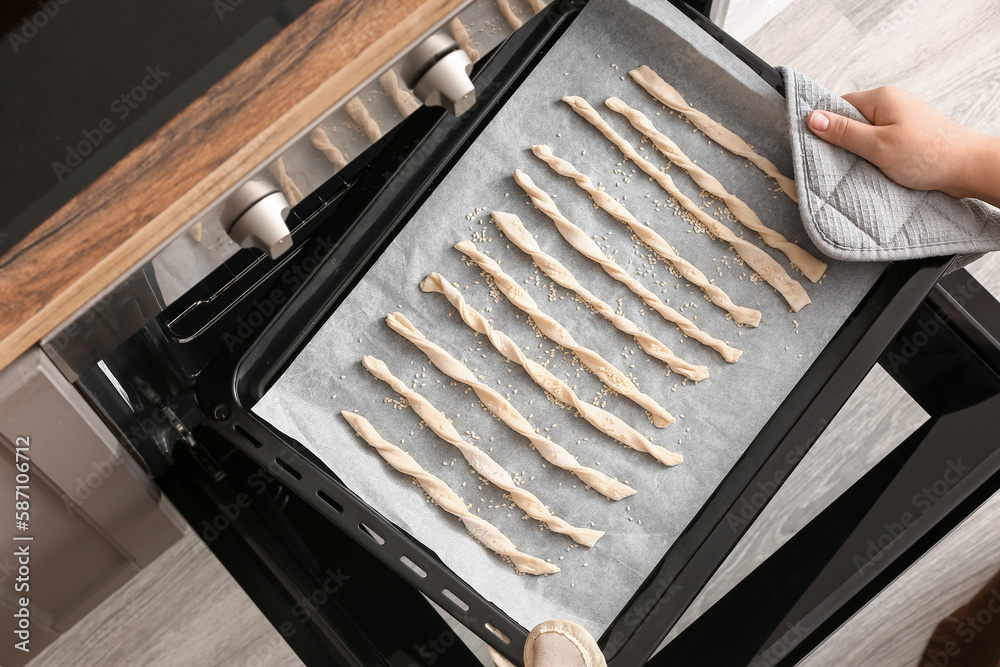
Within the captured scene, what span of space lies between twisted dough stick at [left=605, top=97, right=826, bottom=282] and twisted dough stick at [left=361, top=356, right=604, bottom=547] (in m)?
0.33

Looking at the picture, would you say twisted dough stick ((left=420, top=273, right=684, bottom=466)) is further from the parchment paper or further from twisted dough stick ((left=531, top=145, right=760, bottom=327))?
twisted dough stick ((left=531, top=145, right=760, bottom=327))

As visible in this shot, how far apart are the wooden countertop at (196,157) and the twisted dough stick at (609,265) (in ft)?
0.80

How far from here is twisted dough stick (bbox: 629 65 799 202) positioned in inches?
28.8

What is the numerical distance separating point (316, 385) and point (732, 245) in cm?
43

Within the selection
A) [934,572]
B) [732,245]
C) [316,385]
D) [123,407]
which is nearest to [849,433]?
[934,572]

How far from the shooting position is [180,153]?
45 centimetres

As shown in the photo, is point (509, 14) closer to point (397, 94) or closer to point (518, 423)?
point (397, 94)

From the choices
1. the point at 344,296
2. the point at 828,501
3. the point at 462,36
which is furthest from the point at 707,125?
the point at 828,501

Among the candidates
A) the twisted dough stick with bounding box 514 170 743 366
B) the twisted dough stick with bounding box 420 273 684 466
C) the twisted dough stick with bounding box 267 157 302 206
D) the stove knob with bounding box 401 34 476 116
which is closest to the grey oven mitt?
the twisted dough stick with bounding box 514 170 743 366

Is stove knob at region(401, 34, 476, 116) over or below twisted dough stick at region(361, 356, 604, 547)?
over

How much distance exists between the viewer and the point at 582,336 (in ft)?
2.32

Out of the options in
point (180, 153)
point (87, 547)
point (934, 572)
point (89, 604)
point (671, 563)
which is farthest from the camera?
point (934, 572)

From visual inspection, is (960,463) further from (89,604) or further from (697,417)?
(89,604)

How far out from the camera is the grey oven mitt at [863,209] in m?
0.67
